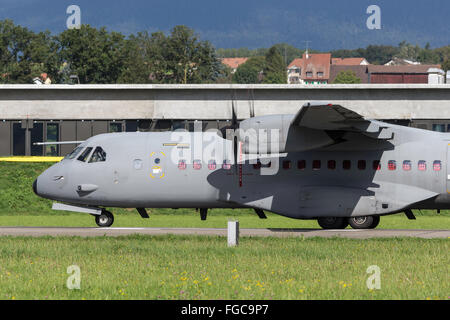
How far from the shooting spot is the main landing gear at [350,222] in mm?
28641

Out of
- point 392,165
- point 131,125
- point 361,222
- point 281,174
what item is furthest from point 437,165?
point 131,125

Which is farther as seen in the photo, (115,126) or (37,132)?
(37,132)

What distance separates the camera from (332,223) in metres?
28.8

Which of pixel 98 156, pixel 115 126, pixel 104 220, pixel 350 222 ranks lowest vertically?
pixel 104 220

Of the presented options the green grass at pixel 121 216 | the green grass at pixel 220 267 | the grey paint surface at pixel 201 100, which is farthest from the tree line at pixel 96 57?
the green grass at pixel 220 267

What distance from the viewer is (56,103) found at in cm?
5347

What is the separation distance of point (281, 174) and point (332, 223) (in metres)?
3.14

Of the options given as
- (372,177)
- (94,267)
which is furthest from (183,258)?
(372,177)

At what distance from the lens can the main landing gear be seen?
2864 centimetres
